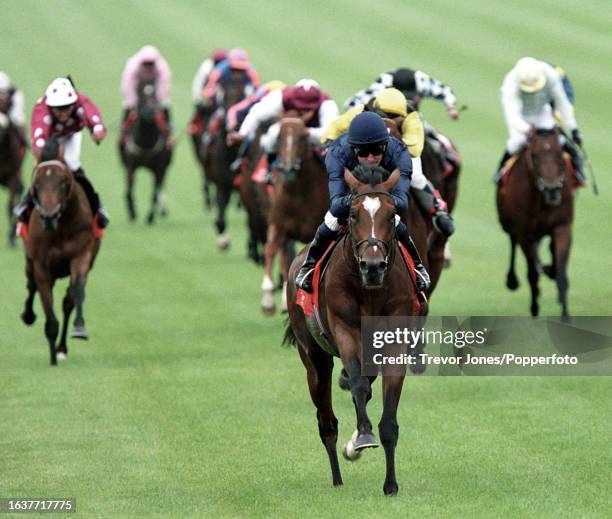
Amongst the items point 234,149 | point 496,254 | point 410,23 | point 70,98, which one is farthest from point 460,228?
point 410,23

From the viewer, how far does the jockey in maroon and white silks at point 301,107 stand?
52.6 feet

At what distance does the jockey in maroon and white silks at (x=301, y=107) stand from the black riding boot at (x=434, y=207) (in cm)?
277

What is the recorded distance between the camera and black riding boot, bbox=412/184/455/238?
13000mm

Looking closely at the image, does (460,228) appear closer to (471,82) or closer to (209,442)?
(471,82)

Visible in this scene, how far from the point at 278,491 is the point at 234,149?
13490 millimetres

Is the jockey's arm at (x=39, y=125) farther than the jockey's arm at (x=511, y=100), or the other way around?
the jockey's arm at (x=511, y=100)

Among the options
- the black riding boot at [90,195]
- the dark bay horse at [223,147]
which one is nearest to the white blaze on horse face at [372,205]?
the black riding boot at [90,195]

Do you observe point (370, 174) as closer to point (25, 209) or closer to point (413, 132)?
point (413, 132)

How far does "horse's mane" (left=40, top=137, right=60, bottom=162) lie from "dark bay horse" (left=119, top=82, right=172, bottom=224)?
11549 millimetres

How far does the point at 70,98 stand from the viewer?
47.4 ft

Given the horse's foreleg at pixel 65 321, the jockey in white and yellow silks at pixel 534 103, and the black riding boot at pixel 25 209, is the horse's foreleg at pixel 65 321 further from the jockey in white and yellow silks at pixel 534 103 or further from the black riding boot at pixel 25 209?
the jockey in white and yellow silks at pixel 534 103

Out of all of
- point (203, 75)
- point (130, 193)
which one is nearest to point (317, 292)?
point (203, 75)

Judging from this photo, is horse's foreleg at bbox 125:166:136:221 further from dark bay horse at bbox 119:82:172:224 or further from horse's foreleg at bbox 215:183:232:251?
horse's foreleg at bbox 215:183:232:251

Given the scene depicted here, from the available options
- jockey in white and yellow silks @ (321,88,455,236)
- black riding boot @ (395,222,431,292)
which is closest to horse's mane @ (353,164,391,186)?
black riding boot @ (395,222,431,292)
